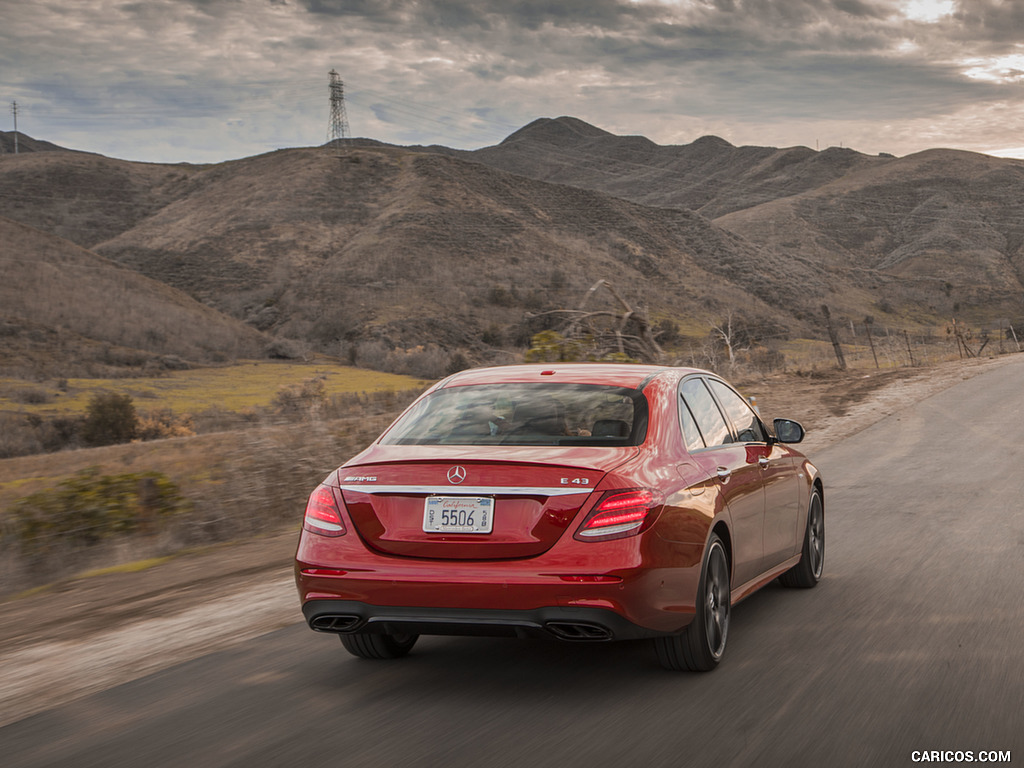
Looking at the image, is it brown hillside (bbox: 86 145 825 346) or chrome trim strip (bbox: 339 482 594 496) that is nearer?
chrome trim strip (bbox: 339 482 594 496)

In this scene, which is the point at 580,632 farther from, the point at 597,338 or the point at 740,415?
the point at 597,338

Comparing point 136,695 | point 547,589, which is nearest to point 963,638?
point 547,589

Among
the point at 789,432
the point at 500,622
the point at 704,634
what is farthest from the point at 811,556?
the point at 500,622

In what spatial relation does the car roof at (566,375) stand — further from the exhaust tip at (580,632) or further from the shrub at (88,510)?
the shrub at (88,510)

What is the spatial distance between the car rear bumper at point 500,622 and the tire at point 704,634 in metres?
0.32

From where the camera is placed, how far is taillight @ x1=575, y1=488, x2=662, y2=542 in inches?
185

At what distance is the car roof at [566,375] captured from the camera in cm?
581

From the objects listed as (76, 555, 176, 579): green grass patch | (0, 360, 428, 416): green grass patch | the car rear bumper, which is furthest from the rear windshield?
(0, 360, 428, 416): green grass patch

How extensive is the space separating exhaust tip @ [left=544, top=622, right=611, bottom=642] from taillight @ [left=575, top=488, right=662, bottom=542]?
38 centimetres

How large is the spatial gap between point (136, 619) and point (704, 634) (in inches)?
152

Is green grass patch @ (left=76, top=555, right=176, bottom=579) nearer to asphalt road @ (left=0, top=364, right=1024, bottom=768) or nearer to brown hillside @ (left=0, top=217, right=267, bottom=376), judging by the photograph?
asphalt road @ (left=0, top=364, right=1024, bottom=768)

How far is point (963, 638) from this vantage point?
5.77 m

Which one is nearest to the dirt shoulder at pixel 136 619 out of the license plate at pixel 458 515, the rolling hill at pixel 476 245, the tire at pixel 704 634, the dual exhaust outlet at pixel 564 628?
the dual exhaust outlet at pixel 564 628

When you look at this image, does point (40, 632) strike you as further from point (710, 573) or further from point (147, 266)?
point (147, 266)
